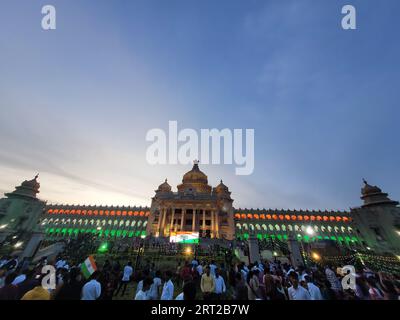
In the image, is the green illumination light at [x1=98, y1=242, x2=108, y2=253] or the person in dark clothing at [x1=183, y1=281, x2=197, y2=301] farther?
the green illumination light at [x1=98, y1=242, x2=108, y2=253]

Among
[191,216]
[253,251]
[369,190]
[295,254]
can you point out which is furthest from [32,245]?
[369,190]

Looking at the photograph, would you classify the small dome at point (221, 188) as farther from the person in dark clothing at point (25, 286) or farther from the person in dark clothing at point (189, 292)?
the person in dark clothing at point (189, 292)

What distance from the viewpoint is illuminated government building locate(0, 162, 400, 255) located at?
44062 mm

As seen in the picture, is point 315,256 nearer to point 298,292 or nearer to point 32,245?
point 298,292

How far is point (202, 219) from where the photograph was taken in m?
53.0

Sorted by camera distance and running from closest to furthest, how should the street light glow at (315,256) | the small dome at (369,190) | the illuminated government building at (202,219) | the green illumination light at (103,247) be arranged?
1. the green illumination light at (103,247)
2. the street light glow at (315,256)
3. the illuminated government building at (202,219)
4. the small dome at (369,190)

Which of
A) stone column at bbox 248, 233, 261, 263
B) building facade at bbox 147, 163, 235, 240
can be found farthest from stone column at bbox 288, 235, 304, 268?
building facade at bbox 147, 163, 235, 240

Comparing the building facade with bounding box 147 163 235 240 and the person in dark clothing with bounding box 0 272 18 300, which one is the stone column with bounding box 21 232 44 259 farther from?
the building facade with bounding box 147 163 235 240

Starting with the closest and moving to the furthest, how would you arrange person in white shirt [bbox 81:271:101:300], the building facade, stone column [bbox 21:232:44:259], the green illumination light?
person in white shirt [bbox 81:271:101:300]
stone column [bbox 21:232:44:259]
the green illumination light
the building facade

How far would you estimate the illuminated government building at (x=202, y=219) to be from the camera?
4406 centimetres

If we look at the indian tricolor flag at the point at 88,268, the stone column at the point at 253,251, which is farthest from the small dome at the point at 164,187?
the indian tricolor flag at the point at 88,268

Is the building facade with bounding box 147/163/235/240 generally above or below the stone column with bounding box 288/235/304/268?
above
